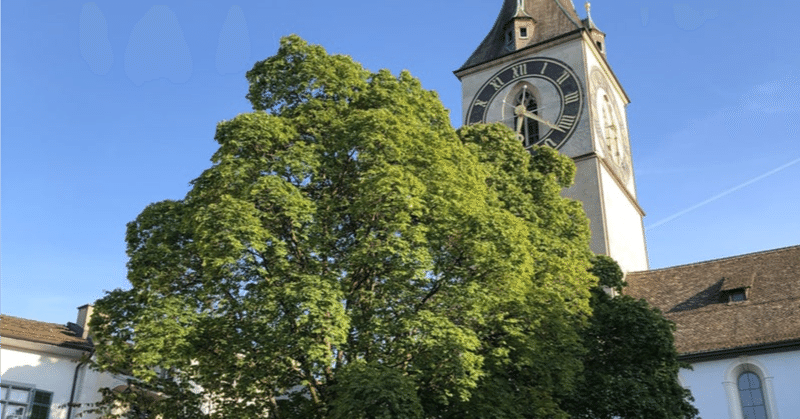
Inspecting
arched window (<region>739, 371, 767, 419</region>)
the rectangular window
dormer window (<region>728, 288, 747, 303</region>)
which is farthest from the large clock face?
the rectangular window

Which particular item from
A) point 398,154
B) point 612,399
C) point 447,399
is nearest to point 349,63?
point 398,154

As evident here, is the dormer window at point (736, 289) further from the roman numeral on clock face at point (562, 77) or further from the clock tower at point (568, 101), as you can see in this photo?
the roman numeral on clock face at point (562, 77)

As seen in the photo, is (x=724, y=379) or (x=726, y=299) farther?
(x=726, y=299)

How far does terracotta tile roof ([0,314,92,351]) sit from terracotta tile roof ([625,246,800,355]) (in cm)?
1993

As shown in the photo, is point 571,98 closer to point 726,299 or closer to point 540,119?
point 540,119

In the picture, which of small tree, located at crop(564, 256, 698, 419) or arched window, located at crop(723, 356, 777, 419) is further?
arched window, located at crop(723, 356, 777, 419)

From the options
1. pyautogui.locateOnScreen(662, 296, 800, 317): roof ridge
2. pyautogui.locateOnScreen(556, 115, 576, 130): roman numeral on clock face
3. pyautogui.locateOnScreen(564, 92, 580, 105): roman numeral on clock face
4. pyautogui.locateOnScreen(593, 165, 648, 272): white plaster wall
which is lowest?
pyautogui.locateOnScreen(662, 296, 800, 317): roof ridge

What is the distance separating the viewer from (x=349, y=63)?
1973 cm

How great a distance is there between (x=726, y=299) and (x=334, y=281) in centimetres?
1992

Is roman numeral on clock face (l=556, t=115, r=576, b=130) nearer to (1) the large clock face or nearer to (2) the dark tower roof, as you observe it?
(1) the large clock face

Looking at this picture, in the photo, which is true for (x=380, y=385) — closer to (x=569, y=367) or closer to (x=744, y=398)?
(x=569, y=367)

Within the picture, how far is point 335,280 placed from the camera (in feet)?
54.4

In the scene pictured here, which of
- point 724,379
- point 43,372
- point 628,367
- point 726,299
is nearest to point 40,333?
point 43,372

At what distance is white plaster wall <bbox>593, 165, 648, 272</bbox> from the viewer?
113 ft
